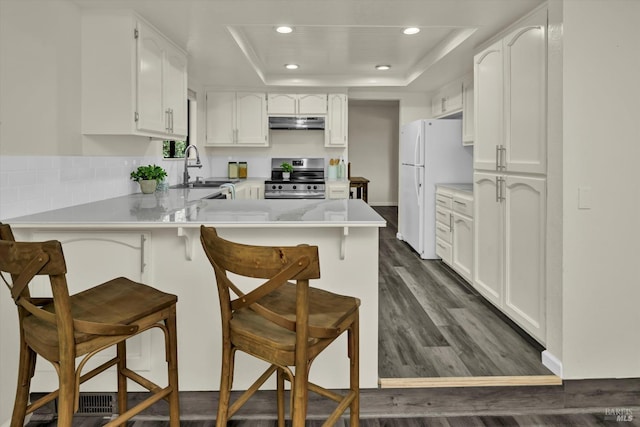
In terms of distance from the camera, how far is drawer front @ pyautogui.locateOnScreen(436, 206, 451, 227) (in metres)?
4.65

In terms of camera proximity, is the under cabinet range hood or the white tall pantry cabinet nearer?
the white tall pantry cabinet

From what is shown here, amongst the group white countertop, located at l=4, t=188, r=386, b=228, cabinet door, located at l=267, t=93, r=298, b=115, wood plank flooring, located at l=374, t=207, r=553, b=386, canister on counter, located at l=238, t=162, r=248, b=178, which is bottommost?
wood plank flooring, located at l=374, t=207, r=553, b=386

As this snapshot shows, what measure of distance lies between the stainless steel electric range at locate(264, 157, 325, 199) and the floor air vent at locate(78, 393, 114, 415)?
362 cm

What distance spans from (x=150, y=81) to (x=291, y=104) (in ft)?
9.85

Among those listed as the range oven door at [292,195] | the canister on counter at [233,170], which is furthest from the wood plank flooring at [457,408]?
the canister on counter at [233,170]

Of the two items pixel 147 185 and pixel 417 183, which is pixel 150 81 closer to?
pixel 147 185

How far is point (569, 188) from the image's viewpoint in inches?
91.7

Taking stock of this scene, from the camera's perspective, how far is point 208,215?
2.23 metres

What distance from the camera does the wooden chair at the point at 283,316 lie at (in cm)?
131

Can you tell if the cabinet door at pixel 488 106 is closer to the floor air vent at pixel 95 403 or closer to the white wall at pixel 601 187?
the white wall at pixel 601 187

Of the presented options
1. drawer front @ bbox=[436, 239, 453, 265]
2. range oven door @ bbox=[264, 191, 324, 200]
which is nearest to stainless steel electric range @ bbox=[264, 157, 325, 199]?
range oven door @ bbox=[264, 191, 324, 200]

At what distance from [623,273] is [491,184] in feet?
3.66

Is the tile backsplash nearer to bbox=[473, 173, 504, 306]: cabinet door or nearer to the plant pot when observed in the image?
the plant pot

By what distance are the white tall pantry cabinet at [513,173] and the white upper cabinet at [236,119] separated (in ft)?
9.99
